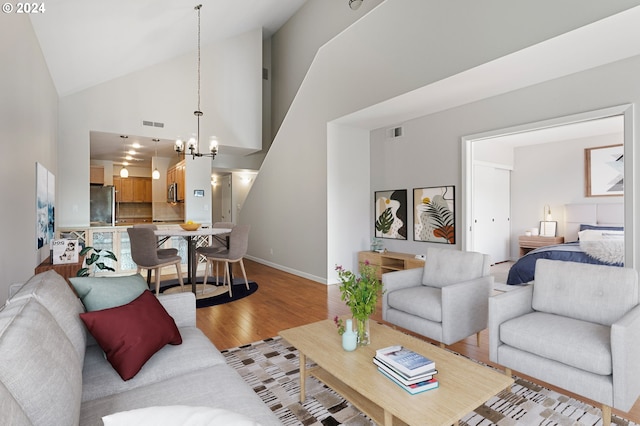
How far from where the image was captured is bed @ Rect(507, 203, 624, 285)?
4455 millimetres

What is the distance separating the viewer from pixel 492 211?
7.16m

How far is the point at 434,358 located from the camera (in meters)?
1.97

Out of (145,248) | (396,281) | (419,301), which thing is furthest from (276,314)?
(145,248)

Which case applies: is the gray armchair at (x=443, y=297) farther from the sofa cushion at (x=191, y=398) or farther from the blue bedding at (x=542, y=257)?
the blue bedding at (x=542, y=257)

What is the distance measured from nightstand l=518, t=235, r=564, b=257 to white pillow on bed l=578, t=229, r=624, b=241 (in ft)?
2.16

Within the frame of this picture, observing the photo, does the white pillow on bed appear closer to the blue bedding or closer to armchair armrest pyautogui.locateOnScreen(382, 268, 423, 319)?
the blue bedding

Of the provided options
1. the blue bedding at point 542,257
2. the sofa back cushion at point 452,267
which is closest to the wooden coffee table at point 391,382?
the sofa back cushion at point 452,267

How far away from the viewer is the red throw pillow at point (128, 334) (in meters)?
1.69

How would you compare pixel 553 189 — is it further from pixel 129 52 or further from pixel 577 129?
pixel 129 52

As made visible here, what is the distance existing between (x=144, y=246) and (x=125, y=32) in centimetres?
278

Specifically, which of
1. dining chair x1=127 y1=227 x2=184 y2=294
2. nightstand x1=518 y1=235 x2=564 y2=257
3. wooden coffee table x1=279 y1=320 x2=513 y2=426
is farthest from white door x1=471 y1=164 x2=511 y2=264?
dining chair x1=127 y1=227 x2=184 y2=294

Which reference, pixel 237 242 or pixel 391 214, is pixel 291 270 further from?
pixel 391 214

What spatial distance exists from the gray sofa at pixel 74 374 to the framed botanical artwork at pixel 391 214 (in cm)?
393

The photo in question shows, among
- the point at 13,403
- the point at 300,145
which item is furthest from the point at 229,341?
the point at 300,145
